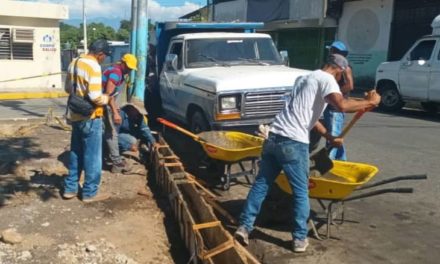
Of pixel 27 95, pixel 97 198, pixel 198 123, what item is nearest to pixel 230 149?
pixel 97 198

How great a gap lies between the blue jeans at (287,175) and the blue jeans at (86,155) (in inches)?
78.1

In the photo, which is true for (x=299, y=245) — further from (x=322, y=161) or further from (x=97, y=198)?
(x=97, y=198)

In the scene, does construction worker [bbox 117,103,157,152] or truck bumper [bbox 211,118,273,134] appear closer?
truck bumper [bbox 211,118,273,134]

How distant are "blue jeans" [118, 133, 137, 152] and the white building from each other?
11542 millimetres

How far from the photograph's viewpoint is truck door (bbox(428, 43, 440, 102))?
13.0 m

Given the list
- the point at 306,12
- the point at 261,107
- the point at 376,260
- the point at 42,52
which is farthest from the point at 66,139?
the point at 306,12

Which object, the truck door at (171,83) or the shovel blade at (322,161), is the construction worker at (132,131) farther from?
the shovel blade at (322,161)

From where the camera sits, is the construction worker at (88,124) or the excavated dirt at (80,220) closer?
the excavated dirt at (80,220)

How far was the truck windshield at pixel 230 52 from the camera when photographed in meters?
8.98

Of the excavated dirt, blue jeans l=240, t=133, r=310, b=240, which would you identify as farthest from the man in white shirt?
the excavated dirt

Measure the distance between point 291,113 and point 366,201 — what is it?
2.26 m

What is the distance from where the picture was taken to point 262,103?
24.6ft

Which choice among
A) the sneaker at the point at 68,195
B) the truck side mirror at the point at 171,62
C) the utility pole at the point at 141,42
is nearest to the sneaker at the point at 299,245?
the sneaker at the point at 68,195

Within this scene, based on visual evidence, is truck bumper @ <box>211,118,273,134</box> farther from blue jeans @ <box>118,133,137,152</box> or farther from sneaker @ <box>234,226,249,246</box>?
sneaker @ <box>234,226,249,246</box>
